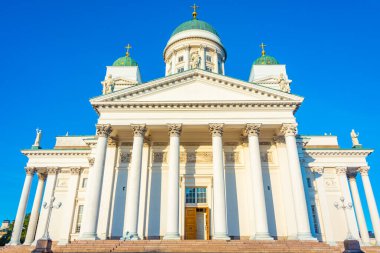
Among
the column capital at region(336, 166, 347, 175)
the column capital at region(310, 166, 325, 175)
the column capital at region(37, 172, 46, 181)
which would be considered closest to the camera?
the column capital at region(310, 166, 325, 175)

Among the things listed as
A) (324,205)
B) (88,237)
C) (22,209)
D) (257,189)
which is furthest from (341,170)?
(22,209)

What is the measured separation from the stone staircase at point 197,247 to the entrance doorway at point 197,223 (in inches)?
189

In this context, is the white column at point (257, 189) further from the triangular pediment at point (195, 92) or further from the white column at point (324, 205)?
the white column at point (324, 205)

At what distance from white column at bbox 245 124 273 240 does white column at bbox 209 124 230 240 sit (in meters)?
1.96

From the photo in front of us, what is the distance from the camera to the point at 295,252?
15867 mm

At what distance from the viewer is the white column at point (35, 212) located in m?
29.8

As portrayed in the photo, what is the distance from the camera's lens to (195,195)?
22.7 m

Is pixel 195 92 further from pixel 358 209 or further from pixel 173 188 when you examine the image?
pixel 358 209

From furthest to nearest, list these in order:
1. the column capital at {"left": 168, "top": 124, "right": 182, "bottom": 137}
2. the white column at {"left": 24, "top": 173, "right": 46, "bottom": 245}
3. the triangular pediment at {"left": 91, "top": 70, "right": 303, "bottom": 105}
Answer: the white column at {"left": 24, "top": 173, "right": 46, "bottom": 245}
the triangular pediment at {"left": 91, "top": 70, "right": 303, "bottom": 105}
the column capital at {"left": 168, "top": 124, "right": 182, "bottom": 137}

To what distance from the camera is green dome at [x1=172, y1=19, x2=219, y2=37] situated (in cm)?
4075

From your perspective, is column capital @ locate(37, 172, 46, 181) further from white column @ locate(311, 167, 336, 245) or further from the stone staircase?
white column @ locate(311, 167, 336, 245)

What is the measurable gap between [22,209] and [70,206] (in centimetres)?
535

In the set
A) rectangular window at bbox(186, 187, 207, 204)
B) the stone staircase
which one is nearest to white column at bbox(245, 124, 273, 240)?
the stone staircase

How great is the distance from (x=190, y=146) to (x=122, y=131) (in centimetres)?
533
